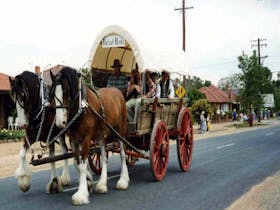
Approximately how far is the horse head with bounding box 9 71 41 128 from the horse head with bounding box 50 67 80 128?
0.34 m

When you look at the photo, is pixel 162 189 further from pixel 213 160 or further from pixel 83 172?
pixel 213 160

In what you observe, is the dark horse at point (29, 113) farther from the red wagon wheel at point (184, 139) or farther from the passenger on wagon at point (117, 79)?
the red wagon wheel at point (184, 139)

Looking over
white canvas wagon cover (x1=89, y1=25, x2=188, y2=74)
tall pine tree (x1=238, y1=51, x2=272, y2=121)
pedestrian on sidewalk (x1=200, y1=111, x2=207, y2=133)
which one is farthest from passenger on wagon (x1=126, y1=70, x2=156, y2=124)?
tall pine tree (x1=238, y1=51, x2=272, y2=121)

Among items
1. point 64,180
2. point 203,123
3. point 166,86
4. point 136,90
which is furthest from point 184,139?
point 203,123

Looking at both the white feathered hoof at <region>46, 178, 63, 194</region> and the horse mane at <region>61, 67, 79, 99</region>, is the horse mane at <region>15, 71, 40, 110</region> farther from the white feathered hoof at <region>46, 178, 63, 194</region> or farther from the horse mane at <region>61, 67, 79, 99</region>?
the white feathered hoof at <region>46, 178, 63, 194</region>

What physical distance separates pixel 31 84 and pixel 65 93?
0.67 metres

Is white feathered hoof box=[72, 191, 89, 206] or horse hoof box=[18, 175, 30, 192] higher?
horse hoof box=[18, 175, 30, 192]

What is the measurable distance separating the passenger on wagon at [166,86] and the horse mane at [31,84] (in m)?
3.71

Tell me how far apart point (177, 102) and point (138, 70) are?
5.74 feet

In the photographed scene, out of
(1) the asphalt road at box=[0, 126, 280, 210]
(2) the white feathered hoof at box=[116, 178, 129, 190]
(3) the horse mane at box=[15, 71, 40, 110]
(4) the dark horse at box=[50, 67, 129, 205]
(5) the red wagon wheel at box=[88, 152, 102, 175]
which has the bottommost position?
(1) the asphalt road at box=[0, 126, 280, 210]

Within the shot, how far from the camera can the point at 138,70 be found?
399 inches

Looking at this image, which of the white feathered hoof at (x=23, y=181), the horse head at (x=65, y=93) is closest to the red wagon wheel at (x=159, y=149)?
the horse head at (x=65, y=93)

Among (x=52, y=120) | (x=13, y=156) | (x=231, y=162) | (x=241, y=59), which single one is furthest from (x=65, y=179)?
(x=241, y=59)

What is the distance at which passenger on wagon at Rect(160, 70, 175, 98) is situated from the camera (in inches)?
431
